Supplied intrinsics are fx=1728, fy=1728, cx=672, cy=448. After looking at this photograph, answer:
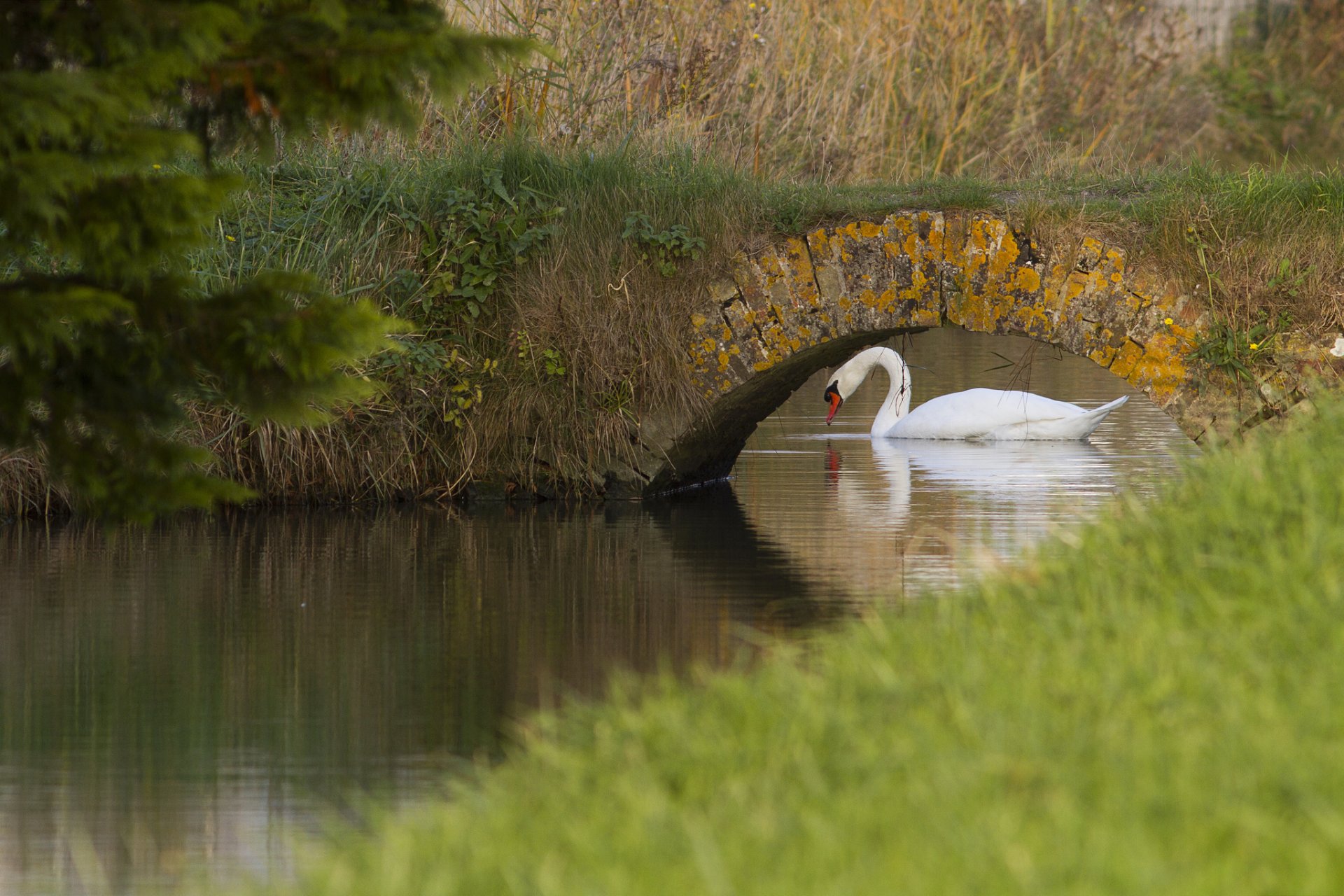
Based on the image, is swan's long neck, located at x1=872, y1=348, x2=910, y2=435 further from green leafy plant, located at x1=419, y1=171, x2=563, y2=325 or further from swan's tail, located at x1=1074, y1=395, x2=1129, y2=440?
green leafy plant, located at x1=419, y1=171, x2=563, y2=325

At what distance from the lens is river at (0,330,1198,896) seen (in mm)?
4066

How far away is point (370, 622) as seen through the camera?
634cm

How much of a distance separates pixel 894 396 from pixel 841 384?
0.41 m

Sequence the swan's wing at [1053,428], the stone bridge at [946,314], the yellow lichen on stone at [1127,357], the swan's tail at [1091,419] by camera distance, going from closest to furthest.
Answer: the stone bridge at [946,314], the yellow lichen on stone at [1127,357], the swan's tail at [1091,419], the swan's wing at [1053,428]

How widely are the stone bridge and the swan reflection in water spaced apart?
2.63ft

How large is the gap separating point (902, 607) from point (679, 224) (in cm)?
468

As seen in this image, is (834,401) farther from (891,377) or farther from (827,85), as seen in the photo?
(827,85)

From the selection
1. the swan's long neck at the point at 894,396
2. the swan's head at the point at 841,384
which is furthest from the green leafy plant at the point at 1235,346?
the swan's head at the point at 841,384

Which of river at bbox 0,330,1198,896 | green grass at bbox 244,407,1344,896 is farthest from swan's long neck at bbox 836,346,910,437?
green grass at bbox 244,407,1344,896

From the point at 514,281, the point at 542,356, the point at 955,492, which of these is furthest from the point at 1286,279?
the point at 514,281

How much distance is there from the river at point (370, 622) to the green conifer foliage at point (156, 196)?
30.6 inches

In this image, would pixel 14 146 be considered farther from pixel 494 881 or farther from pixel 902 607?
pixel 902 607

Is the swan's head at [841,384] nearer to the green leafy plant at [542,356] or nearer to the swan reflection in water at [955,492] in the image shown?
the swan reflection in water at [955,492]

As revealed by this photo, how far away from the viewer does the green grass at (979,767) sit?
8.07 feet
